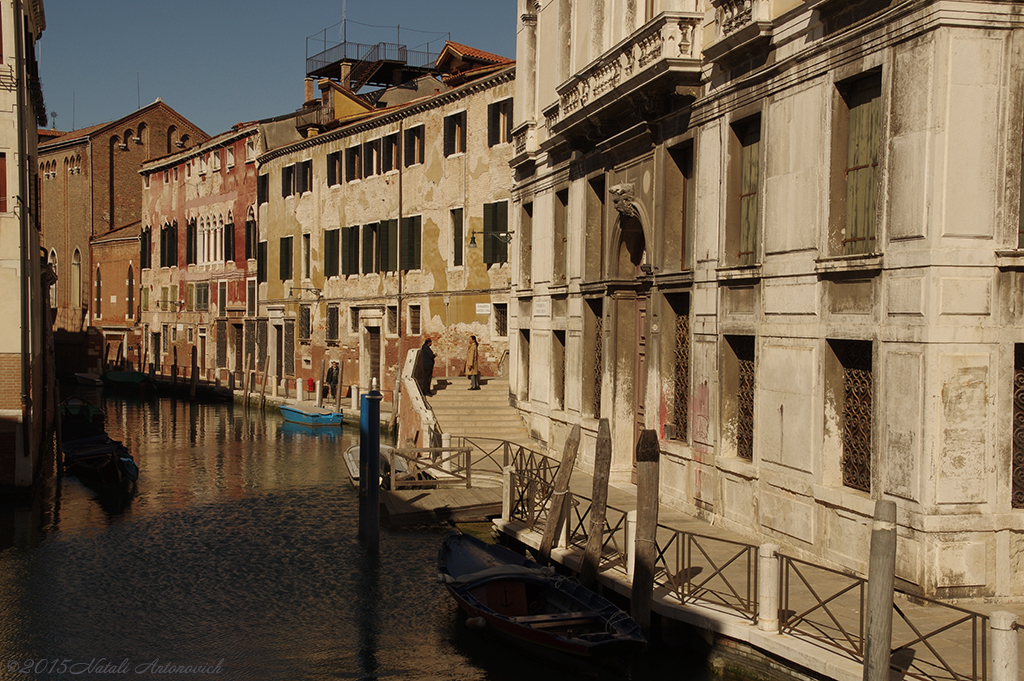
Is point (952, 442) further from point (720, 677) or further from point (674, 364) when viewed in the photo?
point (674, 364)

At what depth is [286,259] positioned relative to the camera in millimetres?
36312

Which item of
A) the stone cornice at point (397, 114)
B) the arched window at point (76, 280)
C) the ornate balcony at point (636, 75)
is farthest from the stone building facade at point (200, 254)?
the ornate balcony at point (636, 75)

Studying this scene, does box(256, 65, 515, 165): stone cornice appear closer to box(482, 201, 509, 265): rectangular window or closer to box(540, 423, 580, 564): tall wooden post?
box(482, 201, 509, 265): rectangular window

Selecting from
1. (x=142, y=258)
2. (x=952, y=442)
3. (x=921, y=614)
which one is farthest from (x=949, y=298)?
(x=142, y=258)

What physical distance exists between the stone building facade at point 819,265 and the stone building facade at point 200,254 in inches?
1046

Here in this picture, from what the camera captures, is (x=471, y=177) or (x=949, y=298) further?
(x=471, y=177)

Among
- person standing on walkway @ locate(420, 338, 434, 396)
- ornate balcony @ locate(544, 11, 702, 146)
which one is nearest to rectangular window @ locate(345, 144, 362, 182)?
person standing on walkway @ locate(420, 338, 434, 396)

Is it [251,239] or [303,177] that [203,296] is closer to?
[251,239]

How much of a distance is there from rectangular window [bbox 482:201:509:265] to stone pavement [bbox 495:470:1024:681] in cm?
1489

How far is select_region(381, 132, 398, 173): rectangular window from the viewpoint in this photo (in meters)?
30.4

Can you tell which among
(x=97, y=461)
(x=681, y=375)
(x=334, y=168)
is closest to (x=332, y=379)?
(x=334, y=168)

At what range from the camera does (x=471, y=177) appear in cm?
2662

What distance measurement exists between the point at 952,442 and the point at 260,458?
17.6 meters

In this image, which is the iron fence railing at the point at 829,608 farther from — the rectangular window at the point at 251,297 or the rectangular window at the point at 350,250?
the rectangular window at the point at 251,297
